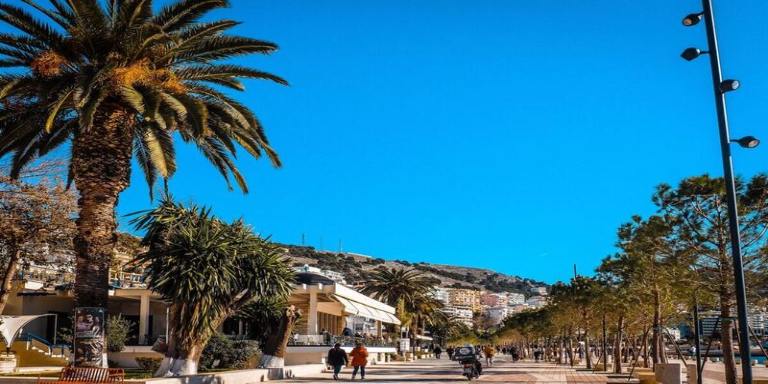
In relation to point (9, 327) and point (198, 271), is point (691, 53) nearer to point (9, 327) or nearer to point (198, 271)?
point (198, 271)

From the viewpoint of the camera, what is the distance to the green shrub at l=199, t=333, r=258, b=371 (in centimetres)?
2864

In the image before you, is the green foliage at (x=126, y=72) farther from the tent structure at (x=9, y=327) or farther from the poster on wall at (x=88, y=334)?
the tent structure at (x=9, y=327)

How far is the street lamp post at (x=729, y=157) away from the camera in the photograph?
39.4ft

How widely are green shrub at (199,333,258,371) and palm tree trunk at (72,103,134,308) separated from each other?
29.9 ft

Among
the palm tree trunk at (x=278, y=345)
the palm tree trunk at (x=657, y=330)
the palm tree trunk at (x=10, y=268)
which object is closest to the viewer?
the palm tree trunk at (x=10, y=268)

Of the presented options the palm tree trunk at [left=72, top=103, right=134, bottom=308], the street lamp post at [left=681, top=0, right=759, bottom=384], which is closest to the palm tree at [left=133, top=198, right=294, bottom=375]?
the palm tree trunk at [left=72, top=103, right=134, bottom=308]

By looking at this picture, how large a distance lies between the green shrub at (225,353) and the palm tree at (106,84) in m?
9.16

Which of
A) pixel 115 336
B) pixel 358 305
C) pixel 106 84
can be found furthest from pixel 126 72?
pixel 358 305

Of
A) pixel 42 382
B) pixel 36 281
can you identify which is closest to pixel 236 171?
pixel 42 382

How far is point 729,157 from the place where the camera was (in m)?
12.6

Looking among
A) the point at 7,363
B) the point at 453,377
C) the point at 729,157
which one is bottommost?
the point at 453,377

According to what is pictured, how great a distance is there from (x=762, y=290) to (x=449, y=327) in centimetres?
11554

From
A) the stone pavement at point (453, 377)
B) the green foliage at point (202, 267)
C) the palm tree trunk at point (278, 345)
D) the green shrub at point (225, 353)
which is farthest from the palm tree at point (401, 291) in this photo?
the green foliage at point (202, 267)

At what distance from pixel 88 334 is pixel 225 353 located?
10394mm
